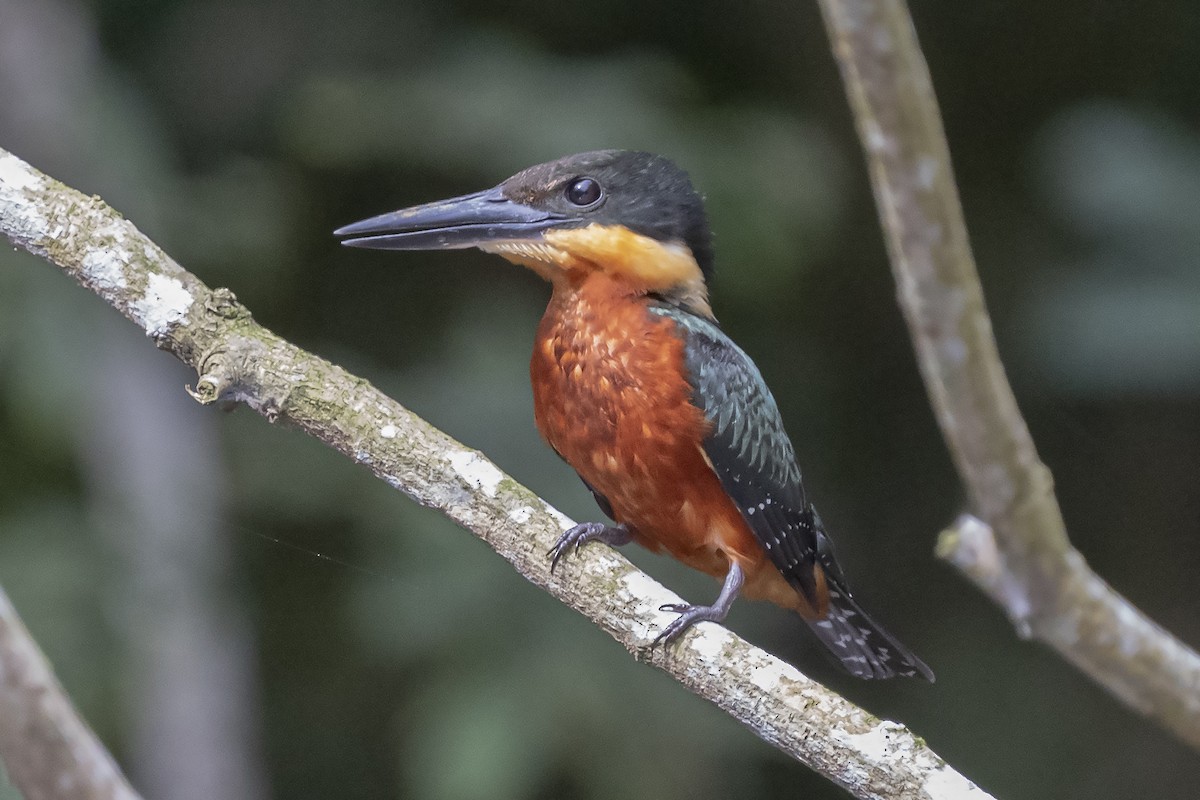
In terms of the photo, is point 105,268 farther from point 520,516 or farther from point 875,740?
point 875,740

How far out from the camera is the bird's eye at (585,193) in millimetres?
1386

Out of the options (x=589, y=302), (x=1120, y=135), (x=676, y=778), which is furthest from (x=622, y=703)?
(x=1120, y=135)

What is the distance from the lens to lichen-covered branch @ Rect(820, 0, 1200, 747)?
520 mm

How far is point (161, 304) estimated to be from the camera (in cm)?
124

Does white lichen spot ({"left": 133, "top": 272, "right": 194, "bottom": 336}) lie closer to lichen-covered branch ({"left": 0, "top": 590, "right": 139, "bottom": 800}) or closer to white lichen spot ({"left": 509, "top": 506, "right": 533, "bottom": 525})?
white lichen spot ({"left": 509, "top": 506, "right": 533, "bottom": 525})

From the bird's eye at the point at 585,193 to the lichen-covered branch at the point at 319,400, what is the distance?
33cm

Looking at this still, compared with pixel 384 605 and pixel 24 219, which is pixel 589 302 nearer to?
pixel 24 219

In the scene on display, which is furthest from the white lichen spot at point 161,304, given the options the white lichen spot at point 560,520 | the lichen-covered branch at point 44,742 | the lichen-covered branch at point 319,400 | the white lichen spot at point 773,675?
the white lichen spot at point 773,675

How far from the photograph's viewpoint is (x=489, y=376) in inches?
77.4

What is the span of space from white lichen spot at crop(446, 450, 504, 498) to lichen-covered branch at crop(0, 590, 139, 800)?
534 millimetres

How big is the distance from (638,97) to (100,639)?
1.24 m

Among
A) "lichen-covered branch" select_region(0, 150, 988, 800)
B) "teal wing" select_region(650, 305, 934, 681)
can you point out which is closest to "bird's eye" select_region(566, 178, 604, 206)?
"teal wing" select_region(650, 305, 934, 681)

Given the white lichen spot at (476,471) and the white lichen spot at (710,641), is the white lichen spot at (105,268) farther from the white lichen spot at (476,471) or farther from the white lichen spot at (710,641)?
the white lichen spot at (710,641)

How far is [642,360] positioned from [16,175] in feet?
2.28
